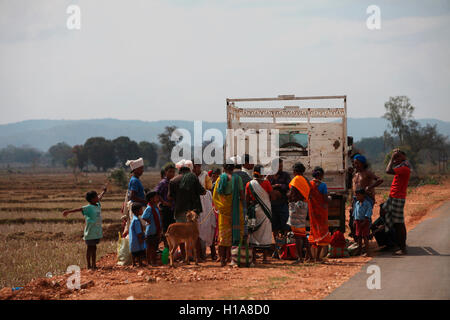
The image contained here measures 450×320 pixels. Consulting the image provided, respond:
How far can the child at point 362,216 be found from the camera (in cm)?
1003

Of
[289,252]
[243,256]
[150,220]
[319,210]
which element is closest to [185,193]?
[150,220]

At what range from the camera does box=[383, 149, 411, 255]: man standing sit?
977cm

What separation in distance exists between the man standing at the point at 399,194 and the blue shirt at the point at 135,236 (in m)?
4.58

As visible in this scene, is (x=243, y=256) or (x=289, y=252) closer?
(x=243, y=256)

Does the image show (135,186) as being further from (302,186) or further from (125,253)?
(302,186)

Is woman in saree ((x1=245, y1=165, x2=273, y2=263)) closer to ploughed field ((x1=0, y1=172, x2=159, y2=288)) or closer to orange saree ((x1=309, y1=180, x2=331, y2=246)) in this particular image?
orange saree ((x1=309, y1=180, x2=331, y2=246))

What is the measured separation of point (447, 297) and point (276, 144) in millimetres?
7060

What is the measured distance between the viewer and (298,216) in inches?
375

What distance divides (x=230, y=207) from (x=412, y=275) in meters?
3.12

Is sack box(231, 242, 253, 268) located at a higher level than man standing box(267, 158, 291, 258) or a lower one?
lower

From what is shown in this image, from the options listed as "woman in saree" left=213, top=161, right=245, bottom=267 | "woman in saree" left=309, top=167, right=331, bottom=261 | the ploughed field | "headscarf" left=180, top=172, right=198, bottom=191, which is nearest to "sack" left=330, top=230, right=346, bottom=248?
"woman in saree" left=309, top=167, right=331, bottom=261

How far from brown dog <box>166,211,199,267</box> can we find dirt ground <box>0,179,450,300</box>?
0.36 m

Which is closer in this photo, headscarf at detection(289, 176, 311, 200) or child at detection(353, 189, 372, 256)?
headscarf at detection(289, 176, 311, 200)

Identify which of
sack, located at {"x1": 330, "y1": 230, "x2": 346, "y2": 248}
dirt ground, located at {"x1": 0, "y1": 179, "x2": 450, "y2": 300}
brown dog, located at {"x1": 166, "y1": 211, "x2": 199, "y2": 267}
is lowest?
dirt ground, located at {"x1": 0, "y1": 179, "x2": 450, "y2": 300}
